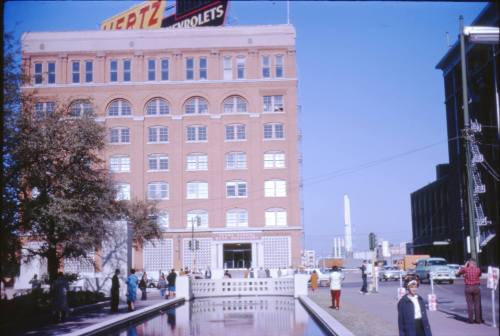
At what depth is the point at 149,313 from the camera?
24.9 metres

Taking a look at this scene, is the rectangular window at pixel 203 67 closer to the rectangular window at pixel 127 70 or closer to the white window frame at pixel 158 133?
the white window frame at pixel 158 133

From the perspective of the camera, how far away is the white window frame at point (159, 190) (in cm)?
6544

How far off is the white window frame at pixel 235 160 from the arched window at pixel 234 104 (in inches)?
192

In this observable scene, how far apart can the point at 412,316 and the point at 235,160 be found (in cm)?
5686

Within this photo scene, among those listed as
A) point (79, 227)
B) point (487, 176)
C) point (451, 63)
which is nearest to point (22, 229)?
point (79, 227)

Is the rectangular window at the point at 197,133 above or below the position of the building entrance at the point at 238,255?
above

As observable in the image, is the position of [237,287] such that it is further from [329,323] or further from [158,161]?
[158,161]

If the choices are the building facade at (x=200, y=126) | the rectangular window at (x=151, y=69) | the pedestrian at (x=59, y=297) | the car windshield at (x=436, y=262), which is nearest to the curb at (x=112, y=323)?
the pedestrian at (x=59, y=297)

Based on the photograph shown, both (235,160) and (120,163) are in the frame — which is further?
(120,163)

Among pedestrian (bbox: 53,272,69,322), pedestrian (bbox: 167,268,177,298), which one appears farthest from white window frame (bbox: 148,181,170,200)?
pedestrian (bbox: 53,272,69,322)

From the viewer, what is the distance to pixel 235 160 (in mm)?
65812

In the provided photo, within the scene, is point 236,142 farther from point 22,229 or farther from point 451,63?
point 22,229

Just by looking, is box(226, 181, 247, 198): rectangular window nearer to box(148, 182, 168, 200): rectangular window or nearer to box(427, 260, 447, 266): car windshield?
box(148, 182, 168, 200): rectangular window

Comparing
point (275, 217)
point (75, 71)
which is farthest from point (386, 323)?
point (75, 71)
